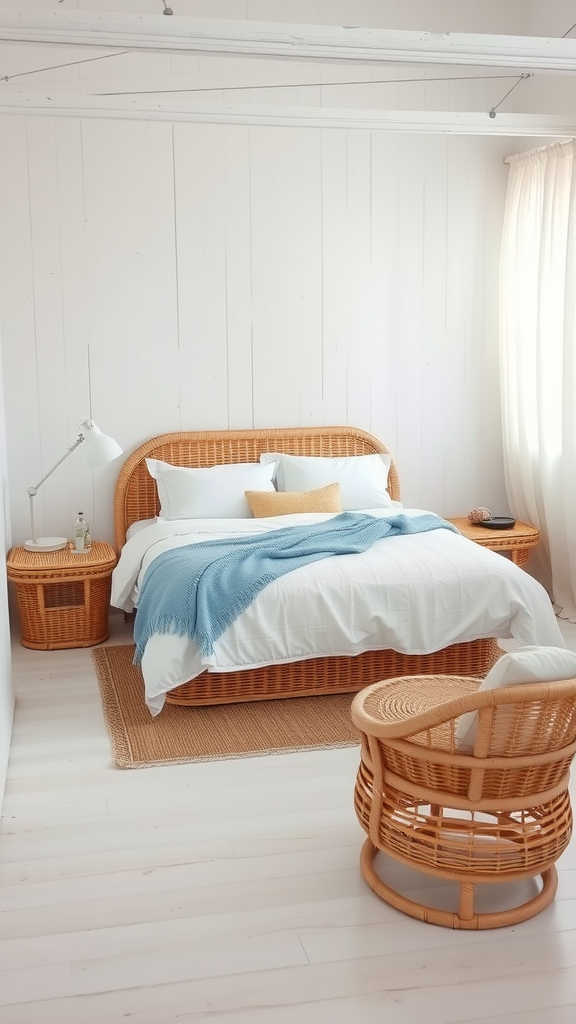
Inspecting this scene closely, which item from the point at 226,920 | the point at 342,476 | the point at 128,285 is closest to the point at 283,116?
the point at 128,285

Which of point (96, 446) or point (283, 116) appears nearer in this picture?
point (283, 116)

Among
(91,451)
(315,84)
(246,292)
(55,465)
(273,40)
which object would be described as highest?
(315,84)

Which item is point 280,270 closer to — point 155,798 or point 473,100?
point 473,100

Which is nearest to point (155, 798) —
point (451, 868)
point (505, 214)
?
point (451, 868)

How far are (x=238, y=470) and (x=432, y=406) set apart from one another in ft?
4.24

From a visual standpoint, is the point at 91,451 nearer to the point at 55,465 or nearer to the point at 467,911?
the point at 55,465

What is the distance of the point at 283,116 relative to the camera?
4680 millimetres

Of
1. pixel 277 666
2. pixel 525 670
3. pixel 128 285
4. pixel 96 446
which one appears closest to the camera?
pixel 525 670

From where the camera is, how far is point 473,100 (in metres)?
Answer: 5.68

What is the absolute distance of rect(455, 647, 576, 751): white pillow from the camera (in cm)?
242

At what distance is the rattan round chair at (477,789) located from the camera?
242 centimetres

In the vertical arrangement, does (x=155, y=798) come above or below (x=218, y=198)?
below

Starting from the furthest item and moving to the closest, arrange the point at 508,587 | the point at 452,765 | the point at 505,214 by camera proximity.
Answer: the point at 505,214, the point at 508,587, the point at 452,765

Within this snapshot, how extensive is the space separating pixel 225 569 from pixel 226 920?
67.2 inches
